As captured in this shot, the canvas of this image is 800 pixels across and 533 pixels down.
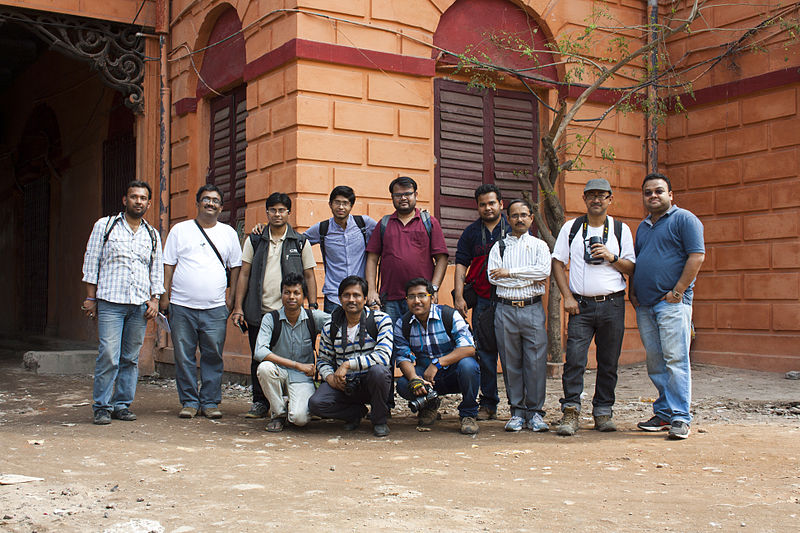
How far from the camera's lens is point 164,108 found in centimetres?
1103

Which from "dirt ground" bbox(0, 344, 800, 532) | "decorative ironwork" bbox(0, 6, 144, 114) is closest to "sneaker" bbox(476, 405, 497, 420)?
"dirt ground" bbox(0, 344, 800, 532)

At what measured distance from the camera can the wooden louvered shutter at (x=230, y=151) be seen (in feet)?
32.6

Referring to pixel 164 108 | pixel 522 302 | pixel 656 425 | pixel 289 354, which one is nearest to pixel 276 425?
pixel 289 354

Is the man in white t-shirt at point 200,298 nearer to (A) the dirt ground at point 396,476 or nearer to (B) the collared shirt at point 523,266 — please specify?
(A) the dirt ground at point 396,476

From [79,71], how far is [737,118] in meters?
11.3

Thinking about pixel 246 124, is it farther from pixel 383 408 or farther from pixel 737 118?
pixel 737 118

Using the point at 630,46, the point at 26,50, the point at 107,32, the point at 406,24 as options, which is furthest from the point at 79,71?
the point at 630,46

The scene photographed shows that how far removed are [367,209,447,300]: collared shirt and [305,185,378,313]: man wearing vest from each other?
0.85 feet

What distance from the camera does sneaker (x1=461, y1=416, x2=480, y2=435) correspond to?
236 inches

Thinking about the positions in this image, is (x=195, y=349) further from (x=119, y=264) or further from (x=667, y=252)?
(x=667, y=252)

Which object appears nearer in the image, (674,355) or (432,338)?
(674,355)

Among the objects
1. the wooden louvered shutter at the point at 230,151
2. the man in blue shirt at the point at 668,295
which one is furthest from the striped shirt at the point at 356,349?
the wooden louvered shutter at the point at 230,151

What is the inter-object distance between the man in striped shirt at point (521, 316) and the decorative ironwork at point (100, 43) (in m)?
7.03

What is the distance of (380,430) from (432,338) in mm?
804
